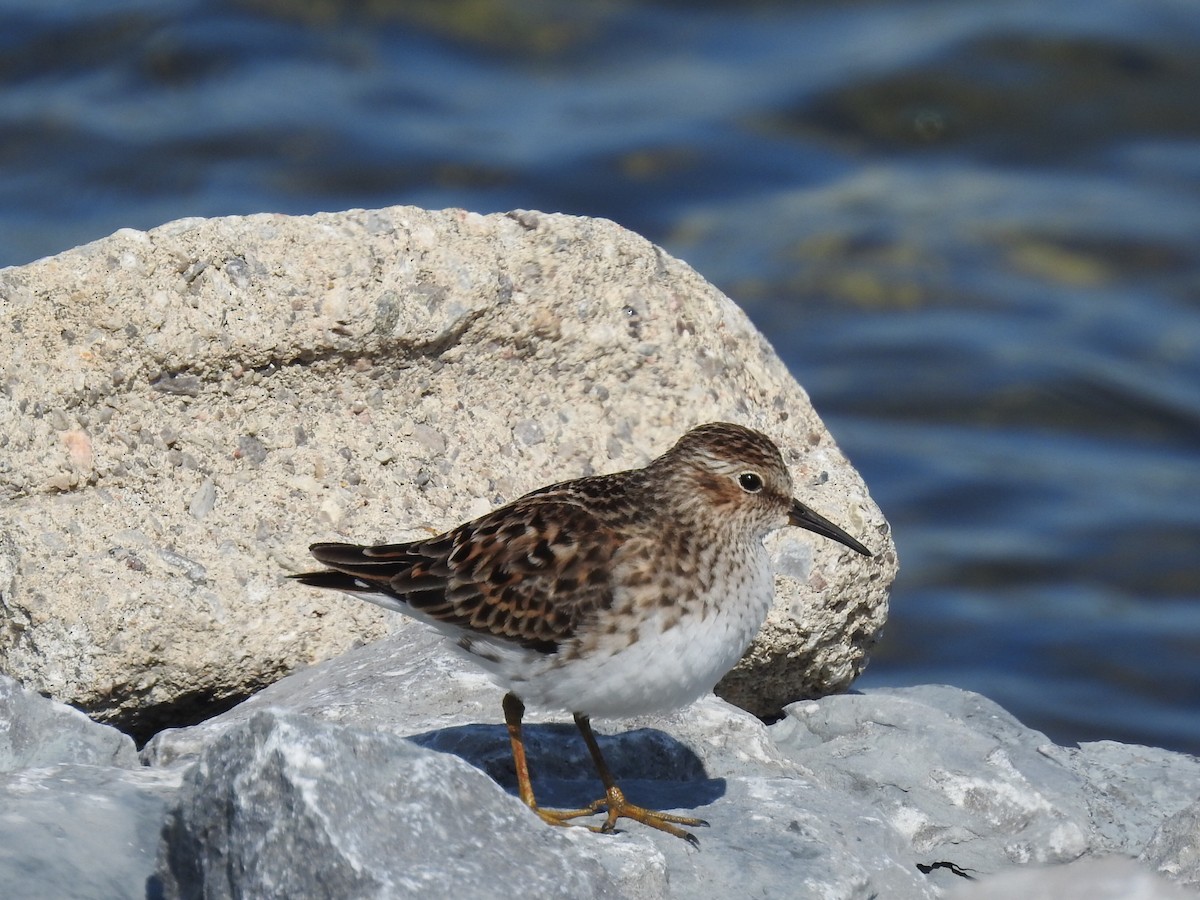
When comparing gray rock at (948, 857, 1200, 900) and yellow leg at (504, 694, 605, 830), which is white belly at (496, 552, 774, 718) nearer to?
yellow leg at (504, 694, 605, 830)

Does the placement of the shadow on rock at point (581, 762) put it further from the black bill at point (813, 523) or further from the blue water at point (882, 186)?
the blue water at point (882, 186)

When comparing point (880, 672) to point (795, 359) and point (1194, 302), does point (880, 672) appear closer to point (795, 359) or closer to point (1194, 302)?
point (795, 359)

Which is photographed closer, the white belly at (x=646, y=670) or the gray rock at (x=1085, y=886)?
the gray rock at (x=1085, y=886)

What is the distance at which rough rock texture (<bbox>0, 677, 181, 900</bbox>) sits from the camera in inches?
201

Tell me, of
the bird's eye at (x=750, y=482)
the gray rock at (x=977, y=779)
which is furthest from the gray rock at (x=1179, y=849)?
the bird's eye at (x=750, y=482)

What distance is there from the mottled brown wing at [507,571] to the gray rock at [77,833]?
1.26 metres

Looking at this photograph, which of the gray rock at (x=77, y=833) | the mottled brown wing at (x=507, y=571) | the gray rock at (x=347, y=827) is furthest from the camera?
the mottled brown wing at (x=507, y=571)

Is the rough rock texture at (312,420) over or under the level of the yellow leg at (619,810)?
over

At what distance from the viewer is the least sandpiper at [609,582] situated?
6293mm

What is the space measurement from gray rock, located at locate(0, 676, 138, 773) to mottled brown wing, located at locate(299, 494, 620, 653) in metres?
0.97

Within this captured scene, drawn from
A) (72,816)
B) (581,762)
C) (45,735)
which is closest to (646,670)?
(581,762)

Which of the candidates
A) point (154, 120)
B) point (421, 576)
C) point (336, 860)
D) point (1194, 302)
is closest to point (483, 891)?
point (336, 860)

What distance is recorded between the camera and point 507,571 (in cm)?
655

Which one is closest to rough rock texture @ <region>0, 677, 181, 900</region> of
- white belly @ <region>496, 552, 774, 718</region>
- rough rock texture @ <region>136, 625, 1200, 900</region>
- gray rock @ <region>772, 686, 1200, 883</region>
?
rough rock texture @ <region>136, 625, 1200, 900</region>
